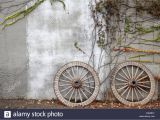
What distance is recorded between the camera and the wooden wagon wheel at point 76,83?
10344 mm

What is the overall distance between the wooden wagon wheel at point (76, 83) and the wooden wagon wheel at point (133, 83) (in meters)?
0.44

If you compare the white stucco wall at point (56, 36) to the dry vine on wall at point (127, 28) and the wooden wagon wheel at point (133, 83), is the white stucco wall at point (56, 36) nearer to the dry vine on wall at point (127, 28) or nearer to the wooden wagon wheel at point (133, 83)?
the dry vine on wall at point (127, 28)

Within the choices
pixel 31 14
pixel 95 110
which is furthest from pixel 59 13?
pixel 95 110

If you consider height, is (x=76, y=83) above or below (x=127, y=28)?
below

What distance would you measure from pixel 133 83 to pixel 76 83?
1145mm

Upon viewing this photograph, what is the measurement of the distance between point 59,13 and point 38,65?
113cm

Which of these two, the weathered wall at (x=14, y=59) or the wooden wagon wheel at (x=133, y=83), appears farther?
the weathered wall at (x=14, y=59)

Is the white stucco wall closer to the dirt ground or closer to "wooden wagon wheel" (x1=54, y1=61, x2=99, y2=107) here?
"wooden wagon wheel" (x1=54, y1=61, x2=99, y2=107)

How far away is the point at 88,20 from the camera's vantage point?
10.5m

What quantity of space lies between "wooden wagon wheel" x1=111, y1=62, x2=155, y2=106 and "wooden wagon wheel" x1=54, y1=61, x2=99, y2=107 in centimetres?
44

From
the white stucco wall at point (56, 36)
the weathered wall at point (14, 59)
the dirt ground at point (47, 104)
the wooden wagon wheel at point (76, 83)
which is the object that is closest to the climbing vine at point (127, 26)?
the white stucco wall at point (56, 36)

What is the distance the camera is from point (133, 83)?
34.2 feet

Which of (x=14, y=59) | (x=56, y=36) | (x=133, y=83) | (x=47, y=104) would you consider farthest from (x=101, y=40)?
(x=14, y=59)

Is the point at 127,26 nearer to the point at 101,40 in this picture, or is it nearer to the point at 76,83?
the point at 101,40
